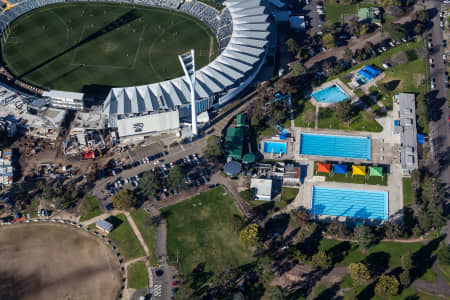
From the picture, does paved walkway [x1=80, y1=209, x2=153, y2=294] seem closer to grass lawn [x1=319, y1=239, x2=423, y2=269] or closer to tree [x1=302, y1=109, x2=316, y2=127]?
grass lawn [x1=319, y1=239, x2=423, y2=269]

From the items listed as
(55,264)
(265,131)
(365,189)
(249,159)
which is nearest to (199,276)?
(55,264)

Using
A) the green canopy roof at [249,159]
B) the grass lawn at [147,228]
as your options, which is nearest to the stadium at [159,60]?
the green canopy roof at [249,159]

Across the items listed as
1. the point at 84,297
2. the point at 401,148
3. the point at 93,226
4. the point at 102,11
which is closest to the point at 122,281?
the point at 84,297

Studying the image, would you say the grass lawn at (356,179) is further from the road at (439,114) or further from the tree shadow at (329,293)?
the tree shadow at (329,293)

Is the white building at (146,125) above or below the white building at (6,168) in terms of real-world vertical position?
above

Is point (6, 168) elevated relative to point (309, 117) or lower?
lower

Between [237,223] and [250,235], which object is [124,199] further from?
[250,235]
